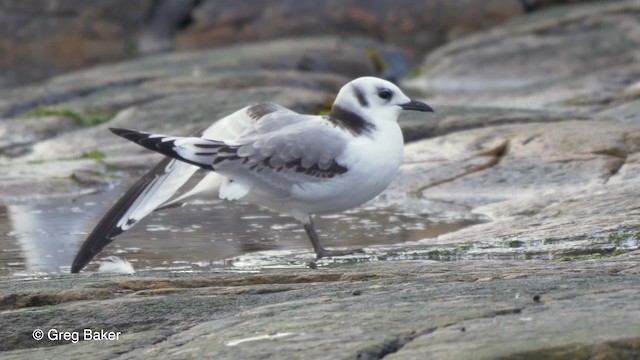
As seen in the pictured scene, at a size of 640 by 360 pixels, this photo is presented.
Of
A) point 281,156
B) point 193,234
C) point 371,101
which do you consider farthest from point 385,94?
point 193,234

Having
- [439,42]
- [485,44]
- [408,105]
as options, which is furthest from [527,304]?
[439,42]

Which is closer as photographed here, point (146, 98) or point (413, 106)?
point (413, 106)

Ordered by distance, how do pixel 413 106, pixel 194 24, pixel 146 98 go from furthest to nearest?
pixel 194 24 < pixel 146 98 < pixel 413 106

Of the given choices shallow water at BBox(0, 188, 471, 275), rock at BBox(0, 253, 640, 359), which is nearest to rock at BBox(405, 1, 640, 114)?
shallow water at BBox(0, 188, 471, 275)

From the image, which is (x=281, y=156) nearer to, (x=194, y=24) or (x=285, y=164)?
(x=285, y=164)

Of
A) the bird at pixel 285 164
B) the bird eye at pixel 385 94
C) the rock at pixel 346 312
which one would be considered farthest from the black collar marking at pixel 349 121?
the rock at pixel 346 312

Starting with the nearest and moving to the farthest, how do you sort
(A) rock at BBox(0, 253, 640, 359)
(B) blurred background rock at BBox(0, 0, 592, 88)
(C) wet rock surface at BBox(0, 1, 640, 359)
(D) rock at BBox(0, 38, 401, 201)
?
(A) rock at BBox(0, 253, 640, 359), (C) wet rock surface at BBox(0, 1, 640, 359), (D) rock at BBox(0, 38, 401, 201), (B) blurred background rock at BBox(0, 0, 592, 88)

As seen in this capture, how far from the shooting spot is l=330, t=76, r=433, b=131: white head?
535cm

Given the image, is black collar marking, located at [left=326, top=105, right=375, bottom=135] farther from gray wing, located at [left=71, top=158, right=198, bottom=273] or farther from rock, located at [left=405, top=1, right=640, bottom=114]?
rock, located at [left=405, top=1, right=640, bottom=114]

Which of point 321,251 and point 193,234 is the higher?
point 193,234

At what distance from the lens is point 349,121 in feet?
17.4

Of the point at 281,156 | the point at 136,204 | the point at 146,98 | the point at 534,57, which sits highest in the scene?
the point at 534,57

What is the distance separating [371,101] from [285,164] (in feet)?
1.60

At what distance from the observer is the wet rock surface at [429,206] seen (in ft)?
10.1
